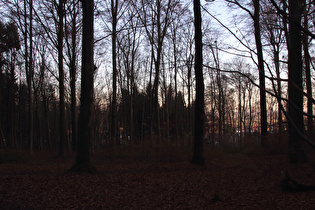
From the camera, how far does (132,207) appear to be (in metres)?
5.61

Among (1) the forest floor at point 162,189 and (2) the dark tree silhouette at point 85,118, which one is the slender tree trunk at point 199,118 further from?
(2) the dark tree silhouette at point 85,118

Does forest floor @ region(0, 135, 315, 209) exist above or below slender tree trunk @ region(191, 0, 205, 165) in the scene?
below

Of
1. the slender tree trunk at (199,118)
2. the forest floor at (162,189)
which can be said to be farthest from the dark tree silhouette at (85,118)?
the slender tree trunk at (199,118)

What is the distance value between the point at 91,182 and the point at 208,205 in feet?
11.9

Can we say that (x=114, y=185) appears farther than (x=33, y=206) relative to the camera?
Yes

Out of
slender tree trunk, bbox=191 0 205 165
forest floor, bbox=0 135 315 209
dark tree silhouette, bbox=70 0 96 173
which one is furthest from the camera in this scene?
slender tree trunk, bbox=191 0 205 165

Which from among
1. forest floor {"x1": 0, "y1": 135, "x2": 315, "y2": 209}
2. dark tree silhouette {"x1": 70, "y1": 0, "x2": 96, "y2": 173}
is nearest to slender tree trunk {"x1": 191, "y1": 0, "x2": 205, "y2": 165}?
forest floor {"x1": 0, "y1": 135, "x2": 315, "y2": 209}

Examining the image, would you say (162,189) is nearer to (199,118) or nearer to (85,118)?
(85,118)

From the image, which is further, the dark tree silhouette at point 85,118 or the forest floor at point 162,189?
the dark tree silhouette at point 85,118

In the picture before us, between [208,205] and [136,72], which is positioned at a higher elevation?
[136,72]

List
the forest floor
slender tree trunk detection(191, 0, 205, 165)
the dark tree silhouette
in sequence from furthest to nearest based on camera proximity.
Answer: slender tree trunk detection(191, 0, 205, 165) → the dark tree silhouette → the forest floor

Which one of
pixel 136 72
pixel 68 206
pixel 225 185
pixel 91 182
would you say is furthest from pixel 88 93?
pixel 136 72

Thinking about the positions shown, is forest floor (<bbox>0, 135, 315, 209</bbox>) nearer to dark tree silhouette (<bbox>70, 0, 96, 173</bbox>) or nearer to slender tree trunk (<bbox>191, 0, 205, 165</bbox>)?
dark tree silhouette (<bbox>70, 0, 96, 173</bbox>)

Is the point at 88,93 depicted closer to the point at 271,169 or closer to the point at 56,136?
the point at 271,169
